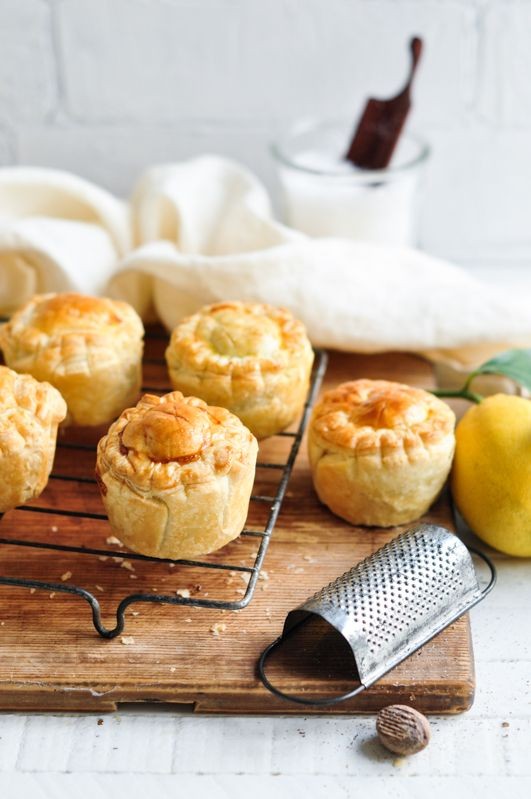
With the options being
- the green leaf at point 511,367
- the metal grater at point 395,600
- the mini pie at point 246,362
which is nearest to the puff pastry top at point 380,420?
the mini pie at point 246,362

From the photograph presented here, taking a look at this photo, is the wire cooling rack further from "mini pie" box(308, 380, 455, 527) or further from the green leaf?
the green leaf

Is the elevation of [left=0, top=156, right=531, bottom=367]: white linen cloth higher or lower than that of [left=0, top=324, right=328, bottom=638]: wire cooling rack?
higher

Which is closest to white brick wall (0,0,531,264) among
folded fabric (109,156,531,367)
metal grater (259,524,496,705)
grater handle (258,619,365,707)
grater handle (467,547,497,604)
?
folded fabric (109,156,531,367)

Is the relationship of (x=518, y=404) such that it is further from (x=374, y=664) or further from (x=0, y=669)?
(x=0, y=669)

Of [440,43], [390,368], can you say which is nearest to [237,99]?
[440,43]

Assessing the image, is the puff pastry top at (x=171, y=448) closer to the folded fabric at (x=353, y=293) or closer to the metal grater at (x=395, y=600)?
the metal grater at (x=395, y=600)
